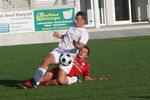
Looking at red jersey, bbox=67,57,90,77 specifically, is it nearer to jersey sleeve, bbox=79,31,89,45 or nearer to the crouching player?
the crouching player

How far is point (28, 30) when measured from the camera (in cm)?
3206

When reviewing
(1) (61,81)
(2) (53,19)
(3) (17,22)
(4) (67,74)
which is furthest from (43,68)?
(2) (53,19)

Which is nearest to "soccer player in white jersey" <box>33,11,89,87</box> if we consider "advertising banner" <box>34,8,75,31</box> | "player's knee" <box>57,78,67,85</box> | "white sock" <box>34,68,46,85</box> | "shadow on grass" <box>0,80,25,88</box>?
"white sock" <box>34,68,46,85</box>

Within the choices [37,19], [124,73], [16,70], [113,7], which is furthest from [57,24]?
[124,73]

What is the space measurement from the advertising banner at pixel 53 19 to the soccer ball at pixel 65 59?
20502mm

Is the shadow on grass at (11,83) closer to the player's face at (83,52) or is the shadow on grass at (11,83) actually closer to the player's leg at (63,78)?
the player's leg at (63,78)

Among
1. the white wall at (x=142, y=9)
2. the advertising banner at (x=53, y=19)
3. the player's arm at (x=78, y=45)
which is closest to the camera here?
the player's arm at (x=78, y=45)

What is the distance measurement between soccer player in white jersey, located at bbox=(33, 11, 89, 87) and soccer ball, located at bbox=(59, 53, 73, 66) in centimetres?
16

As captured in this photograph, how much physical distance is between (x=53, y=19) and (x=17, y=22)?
201 cm

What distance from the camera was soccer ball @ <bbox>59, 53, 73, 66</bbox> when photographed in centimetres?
1155

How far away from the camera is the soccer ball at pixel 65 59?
11.6 meters

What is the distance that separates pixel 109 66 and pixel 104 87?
14.4 feet

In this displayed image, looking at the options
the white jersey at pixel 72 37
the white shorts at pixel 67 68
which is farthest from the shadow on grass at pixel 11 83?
the white jersey at pixel 72 37

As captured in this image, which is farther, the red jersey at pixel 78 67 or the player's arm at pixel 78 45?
the red jersey at pixel 78 67
